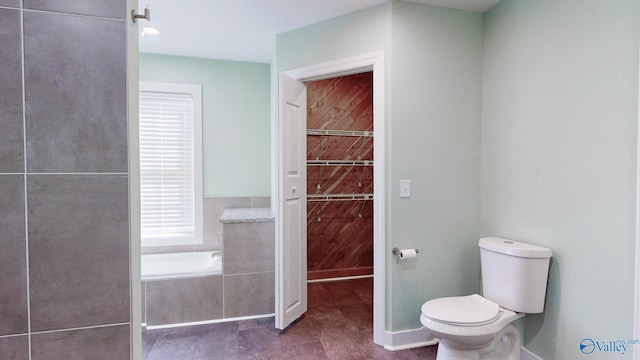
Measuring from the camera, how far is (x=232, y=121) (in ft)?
10.3

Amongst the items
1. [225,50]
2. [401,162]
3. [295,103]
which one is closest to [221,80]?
[225,50]

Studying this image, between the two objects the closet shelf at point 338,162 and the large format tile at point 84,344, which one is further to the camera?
the closet shelf at point 338,162

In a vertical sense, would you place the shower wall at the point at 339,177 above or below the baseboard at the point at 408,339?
above

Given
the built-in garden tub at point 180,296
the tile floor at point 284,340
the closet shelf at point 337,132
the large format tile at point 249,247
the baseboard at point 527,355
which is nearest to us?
the baseboard at point 527,355

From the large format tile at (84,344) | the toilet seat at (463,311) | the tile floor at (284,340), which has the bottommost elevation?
the tile floor at (284,340)

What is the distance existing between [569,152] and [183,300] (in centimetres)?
273

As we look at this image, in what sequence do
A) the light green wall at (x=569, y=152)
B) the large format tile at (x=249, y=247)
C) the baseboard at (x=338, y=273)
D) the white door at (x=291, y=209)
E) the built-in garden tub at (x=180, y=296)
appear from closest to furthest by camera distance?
the light green wall at (x=569, y=152) → the white door at (x=291, y=209) → the built-in garden tub at (x=180, y=296) → the large format tile at (x=249, y=247) → the baseboard at (x=338, y=273)

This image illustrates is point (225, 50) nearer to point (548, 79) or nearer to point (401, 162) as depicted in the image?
point (401, 162)

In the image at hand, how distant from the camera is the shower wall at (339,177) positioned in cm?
328

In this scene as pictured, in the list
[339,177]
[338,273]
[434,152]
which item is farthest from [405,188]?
[338,273]

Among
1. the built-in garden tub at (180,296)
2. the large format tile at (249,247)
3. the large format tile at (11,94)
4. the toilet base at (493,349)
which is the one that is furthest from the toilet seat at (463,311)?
the large format tile at (11,94)

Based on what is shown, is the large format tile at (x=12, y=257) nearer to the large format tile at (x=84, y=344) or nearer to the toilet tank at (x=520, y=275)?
the large format tile at (x=84, y=344)

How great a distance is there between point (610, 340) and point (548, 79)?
134 centimetres

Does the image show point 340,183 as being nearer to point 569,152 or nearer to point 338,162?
point 338,162
